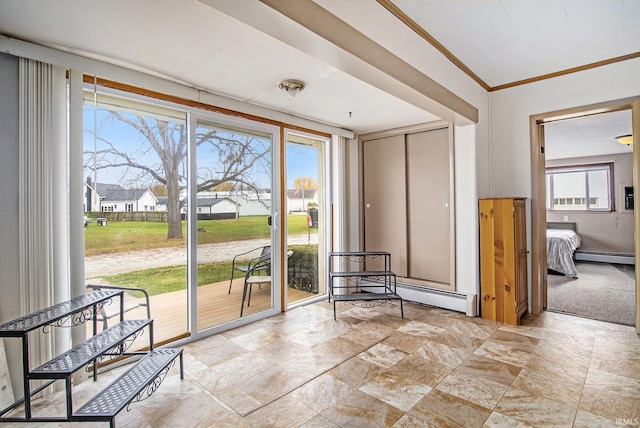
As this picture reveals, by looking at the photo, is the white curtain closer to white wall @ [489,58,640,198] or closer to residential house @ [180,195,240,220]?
residential house @ [180,195,240,220]

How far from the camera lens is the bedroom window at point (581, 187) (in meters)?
6.86

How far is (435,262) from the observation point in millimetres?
3820

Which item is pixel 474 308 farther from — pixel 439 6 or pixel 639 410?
pixel 439 6

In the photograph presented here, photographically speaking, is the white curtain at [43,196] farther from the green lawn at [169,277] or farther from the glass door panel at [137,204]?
the green lawn at [169,277]

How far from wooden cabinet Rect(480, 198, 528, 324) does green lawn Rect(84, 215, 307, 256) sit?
89.5 inches

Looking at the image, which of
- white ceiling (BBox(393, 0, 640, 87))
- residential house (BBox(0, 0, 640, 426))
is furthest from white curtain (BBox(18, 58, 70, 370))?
white ceiling (BBox(393, 0, 640, 87))

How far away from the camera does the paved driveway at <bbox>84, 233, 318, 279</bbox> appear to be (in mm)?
2723

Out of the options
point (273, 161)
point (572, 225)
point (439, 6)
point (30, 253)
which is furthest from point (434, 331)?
point (572, 225)

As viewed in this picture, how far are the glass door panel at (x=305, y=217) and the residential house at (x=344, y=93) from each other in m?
0.13

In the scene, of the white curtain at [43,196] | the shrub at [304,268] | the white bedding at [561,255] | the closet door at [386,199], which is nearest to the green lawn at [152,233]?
the white curtain at [43,196]

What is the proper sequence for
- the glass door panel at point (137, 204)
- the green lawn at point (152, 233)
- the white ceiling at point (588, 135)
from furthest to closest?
the white ceiling at point (588, 135)
the green lawn at point (152, 233)
the glass door panel at point (137, 204)

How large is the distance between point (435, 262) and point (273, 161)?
220 centimetres

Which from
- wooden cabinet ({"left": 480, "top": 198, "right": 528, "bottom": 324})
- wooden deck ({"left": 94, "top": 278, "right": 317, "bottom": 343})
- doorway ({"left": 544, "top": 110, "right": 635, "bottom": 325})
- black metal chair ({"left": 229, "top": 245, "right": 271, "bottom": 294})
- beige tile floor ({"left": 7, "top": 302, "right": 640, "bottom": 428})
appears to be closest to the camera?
beige tile floor ({"left": 7, "top": 302, "right": 640, "bottom": 428})

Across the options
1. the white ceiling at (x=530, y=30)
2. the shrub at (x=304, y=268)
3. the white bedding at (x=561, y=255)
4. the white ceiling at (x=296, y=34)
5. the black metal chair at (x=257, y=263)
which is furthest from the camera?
the white bedding at (x=561, y=255)
